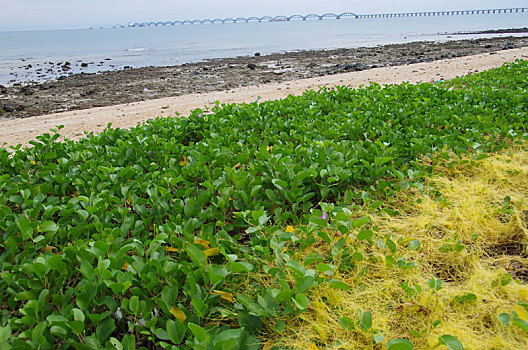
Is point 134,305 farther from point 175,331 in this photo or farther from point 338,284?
point 338,284

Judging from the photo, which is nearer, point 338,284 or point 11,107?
point 338,284

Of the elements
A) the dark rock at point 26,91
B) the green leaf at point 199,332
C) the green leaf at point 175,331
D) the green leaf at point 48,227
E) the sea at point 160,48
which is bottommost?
the green leaf at point 175,331

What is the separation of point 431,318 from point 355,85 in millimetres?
11623

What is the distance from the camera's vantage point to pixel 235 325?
6.71 feet

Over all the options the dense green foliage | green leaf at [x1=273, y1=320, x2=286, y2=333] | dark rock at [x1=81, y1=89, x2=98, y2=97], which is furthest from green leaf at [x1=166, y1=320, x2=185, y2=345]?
dark rock at [x1=81, y1=89, x2=98, y2=97]

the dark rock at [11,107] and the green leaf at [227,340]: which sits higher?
the dark rock at [11,107]

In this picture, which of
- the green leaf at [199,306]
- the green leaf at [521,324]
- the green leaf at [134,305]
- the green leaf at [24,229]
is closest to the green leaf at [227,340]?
the green leaf at [199,306]

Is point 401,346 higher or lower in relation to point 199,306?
lower

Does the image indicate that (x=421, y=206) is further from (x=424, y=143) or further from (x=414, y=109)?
(x=414, y=109)

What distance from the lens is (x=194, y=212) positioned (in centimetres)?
279

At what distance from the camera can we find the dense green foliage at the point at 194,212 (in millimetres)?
1931

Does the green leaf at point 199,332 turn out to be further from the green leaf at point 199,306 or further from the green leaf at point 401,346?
the green leaf at point 401,346

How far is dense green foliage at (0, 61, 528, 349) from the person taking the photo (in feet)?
6.33

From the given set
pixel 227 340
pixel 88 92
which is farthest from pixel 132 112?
pixel 227 340
